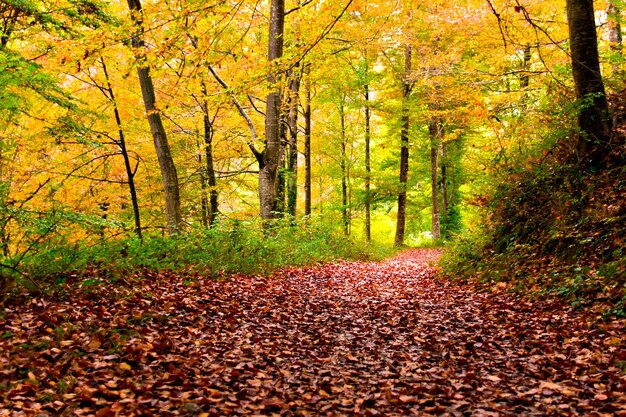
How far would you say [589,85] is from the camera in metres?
7.93

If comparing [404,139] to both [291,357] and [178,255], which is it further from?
[291,357]

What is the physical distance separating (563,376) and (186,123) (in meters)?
17.1

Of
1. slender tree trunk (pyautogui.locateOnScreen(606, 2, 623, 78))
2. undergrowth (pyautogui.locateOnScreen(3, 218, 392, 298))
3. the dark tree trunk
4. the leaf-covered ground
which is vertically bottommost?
the leaf-covered ground

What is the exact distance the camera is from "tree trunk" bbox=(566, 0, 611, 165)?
7793 mm

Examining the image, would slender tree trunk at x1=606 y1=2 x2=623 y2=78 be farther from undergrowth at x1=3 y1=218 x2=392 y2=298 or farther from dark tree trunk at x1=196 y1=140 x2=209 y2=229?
dark tree trunk at x1=196 y1=140 x2=209 y2=229

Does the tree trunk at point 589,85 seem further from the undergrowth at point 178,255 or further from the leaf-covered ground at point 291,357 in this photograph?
the undergrowth at point 178,255

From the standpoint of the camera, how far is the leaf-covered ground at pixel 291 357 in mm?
3551

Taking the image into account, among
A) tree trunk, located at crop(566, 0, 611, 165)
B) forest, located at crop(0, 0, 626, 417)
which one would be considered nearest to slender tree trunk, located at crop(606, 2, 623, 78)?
forest, located at crop(0, 0, 626, 417)

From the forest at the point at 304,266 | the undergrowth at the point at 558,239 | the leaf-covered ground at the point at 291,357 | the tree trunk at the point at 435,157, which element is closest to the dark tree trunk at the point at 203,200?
the forest at the point at 304,266

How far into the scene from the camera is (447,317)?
658 cm

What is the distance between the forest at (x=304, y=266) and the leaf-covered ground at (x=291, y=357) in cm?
3

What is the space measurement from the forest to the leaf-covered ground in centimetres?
3

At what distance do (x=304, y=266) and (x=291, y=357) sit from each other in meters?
6.53

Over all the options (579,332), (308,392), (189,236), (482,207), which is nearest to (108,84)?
(189,236)
